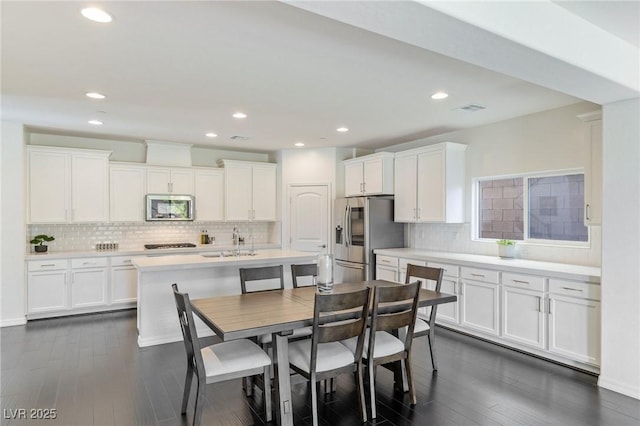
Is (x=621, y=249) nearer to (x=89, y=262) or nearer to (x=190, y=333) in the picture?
(x=190, y=333)

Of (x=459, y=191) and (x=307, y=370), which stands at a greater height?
(x=459, y=191)

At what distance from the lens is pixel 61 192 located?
5.59 meters

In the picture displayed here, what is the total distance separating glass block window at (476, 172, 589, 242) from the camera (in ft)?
14.1

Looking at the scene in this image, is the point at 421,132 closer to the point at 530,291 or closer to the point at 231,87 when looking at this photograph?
the point at 530,291

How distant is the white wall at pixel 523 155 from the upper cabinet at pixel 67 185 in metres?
4.97

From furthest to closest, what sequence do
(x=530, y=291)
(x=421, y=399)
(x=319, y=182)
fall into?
(x=319, y=182) → (x=530, y=291) → (x=421, y=399)

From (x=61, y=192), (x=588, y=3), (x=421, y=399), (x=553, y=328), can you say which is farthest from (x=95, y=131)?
(x=553, y=328)

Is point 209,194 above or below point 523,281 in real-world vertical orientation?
above

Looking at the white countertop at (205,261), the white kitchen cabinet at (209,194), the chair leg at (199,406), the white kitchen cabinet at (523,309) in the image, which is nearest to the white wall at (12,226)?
the white countertop at (205,261)

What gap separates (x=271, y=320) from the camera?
8.52ft

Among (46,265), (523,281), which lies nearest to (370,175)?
(523,281)

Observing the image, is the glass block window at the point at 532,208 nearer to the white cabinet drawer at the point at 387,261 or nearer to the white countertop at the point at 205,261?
the white cabinet drawer at the point at 387,261

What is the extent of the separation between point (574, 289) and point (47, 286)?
6291 millimetres

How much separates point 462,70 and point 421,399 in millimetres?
2658
